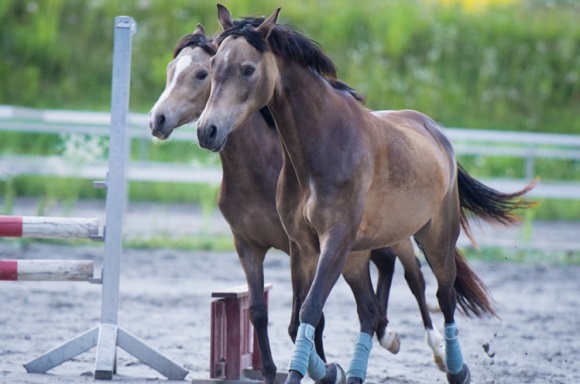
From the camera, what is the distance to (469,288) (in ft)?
21.1

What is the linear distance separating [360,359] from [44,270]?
1.89 m

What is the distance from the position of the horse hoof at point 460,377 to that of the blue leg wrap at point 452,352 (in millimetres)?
18

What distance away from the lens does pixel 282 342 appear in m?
7.04

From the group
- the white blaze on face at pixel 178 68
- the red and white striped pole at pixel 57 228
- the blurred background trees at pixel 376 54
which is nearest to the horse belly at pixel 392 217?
the white blaze on face at pixel 178 68

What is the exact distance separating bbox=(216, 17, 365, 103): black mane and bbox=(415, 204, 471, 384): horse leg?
1396mm

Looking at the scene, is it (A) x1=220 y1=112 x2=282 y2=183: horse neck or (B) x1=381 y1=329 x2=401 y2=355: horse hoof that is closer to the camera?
(A) x1=220 y1=112 x2=282 y2=183: horse neck

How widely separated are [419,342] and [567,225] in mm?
8802

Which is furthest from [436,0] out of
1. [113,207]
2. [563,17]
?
[113,207]

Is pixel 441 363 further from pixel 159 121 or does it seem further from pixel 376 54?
pixel 376 54

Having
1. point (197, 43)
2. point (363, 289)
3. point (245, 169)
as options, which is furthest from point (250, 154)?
point (363, 289)

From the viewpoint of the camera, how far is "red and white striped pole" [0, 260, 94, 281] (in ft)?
18.1

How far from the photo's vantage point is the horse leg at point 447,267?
5742 mm

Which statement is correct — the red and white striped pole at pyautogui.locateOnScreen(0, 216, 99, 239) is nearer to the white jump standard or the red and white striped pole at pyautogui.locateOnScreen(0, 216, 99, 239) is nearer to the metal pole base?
the white jump standard

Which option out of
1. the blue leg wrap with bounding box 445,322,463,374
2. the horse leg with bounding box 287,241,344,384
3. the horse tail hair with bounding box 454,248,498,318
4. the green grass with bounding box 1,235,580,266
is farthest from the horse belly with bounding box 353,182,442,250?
the green grass with bounding box 1,235,580,266
